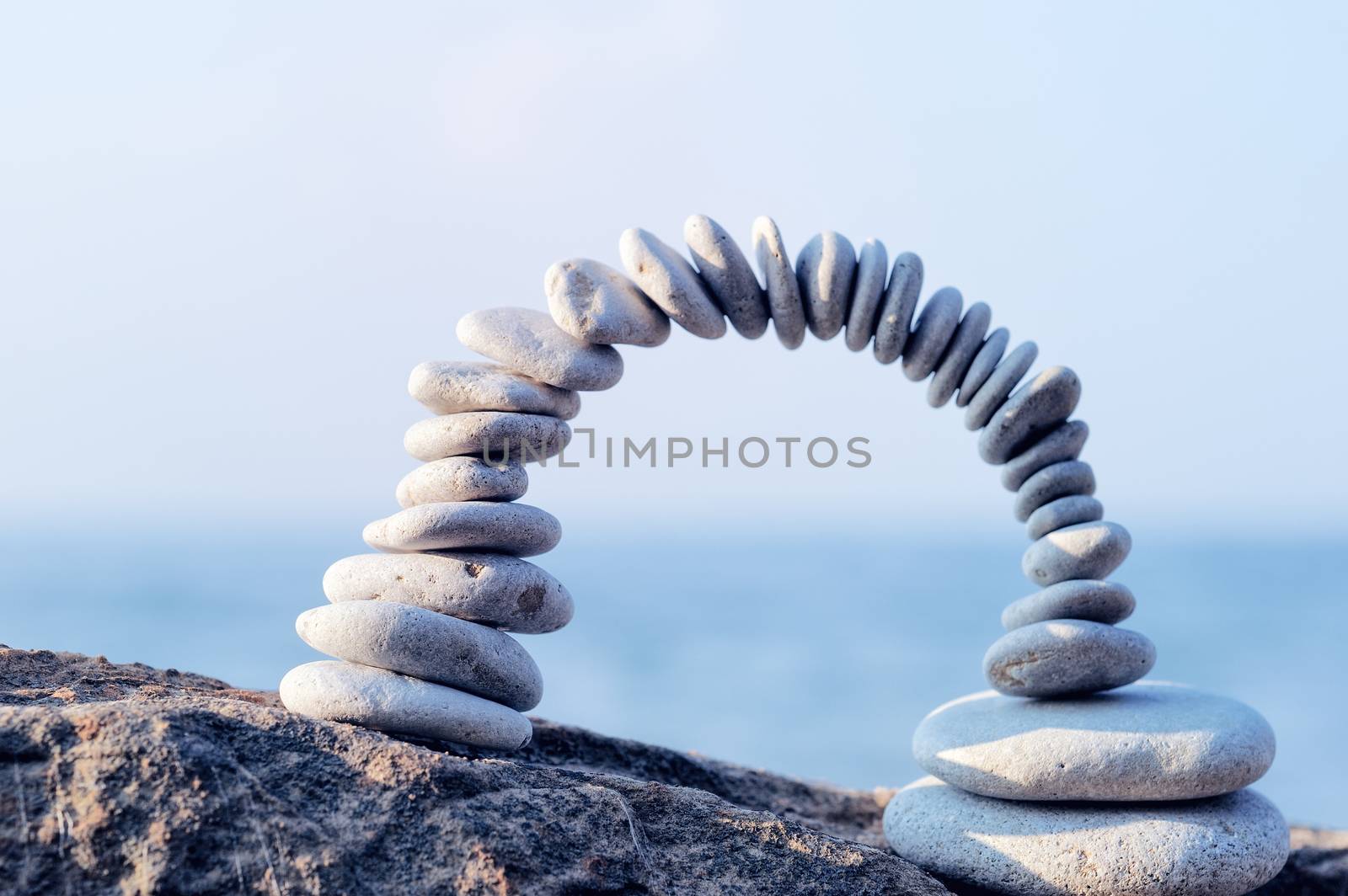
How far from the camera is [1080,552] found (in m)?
3.79

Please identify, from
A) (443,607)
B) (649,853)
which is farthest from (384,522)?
(649,853)

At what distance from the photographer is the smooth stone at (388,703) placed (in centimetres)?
308

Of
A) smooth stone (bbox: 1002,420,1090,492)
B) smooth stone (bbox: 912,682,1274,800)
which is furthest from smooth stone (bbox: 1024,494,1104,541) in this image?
smooth stone (bbox: 912,682,1274,800)

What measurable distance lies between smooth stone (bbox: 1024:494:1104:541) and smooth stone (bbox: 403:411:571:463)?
1612mm

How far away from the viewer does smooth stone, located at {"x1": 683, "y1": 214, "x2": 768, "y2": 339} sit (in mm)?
3730

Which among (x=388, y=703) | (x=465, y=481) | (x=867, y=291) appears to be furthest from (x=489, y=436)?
(x=867, y=291)

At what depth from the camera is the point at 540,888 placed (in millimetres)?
2504

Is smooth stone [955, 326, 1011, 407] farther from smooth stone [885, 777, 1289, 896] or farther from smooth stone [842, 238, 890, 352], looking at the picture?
smooth stone [885, 777, 1289, 896]

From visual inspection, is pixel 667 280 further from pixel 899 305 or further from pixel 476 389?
pixel 899 305

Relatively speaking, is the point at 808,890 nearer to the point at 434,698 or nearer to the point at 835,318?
the point at 434,698

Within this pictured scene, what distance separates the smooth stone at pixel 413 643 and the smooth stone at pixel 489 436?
52 cm

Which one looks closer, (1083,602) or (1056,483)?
(1083,602)

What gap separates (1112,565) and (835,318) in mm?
1214

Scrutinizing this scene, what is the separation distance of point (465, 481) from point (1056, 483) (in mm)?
1945
